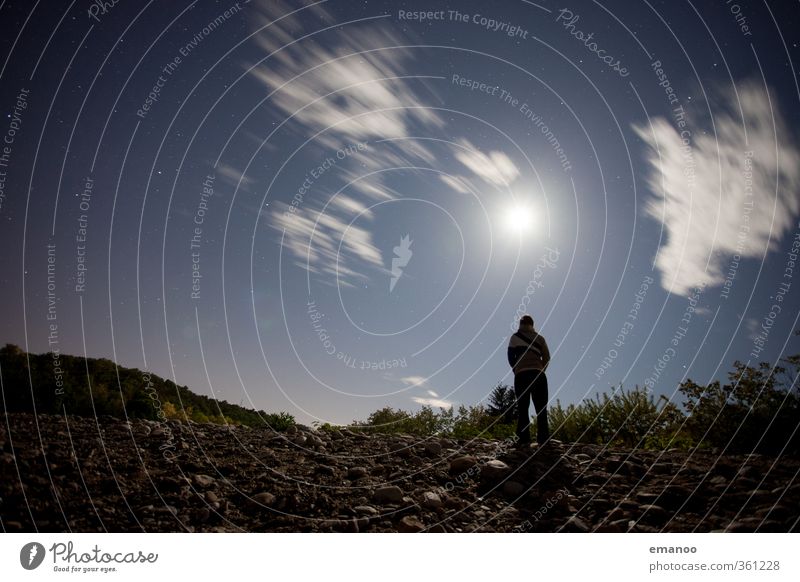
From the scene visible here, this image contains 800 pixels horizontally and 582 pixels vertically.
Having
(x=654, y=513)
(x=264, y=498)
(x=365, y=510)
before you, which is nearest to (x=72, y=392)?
(x=264, y=498)

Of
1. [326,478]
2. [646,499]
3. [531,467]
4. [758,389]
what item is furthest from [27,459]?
[758,389]

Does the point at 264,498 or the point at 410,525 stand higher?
the point at 410,525

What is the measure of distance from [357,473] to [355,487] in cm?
58

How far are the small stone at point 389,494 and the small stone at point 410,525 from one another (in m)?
0.56

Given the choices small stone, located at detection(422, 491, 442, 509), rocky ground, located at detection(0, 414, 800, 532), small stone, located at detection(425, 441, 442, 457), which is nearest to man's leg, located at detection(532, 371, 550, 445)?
rocky ground, located at detection(0, 414, 800, 532)

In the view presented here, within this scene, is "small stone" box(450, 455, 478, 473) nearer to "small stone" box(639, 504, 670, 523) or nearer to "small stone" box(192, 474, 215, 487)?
"small stone" box(639, 504, 670, 523)

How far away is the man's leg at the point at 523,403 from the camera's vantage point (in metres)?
8.85

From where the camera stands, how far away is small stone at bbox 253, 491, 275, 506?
18.1 ft

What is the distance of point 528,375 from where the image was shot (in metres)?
9.16

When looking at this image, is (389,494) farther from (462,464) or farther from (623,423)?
(623,423)

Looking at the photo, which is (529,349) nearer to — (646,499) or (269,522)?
(646,499)

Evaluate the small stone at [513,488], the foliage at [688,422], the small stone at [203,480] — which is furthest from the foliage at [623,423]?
the small stone at [203,480]

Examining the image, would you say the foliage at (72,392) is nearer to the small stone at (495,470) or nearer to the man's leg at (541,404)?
the small stone at (495,470)

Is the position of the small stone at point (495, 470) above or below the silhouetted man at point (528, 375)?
below
